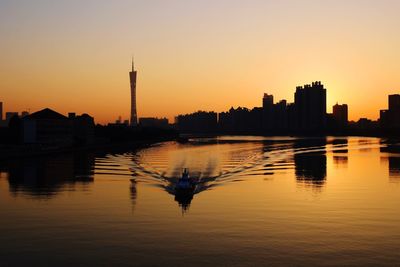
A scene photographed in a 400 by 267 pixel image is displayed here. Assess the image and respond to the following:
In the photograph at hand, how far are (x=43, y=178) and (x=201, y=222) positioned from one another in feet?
143

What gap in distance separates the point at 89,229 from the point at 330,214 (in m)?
23.1

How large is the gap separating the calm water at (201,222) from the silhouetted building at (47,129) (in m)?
80.5

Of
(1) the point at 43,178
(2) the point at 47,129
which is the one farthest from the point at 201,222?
(2) the point at 47,129

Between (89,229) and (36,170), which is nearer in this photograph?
(89,229)

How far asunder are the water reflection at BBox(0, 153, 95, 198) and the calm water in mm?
282

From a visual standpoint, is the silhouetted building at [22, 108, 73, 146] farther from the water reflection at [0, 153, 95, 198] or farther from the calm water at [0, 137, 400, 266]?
the calm water at [0, 137, 400, 266]

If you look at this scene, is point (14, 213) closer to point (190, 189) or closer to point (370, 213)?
point (190, 189)

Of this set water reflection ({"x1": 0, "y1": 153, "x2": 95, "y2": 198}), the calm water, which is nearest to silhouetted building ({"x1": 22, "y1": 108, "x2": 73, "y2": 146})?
water reflection ({"x1": 0, "y1": 153, "x2": 95, "y2": 198})

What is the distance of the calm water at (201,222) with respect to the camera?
3256cm

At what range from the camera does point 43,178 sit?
79.1m

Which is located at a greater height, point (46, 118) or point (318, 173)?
point (46, 118)

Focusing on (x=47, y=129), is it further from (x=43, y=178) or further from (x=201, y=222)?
(x=201, y=222)

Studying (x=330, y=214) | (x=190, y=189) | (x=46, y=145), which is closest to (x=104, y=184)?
(x=190, y=189)

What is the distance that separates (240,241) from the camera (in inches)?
1436
